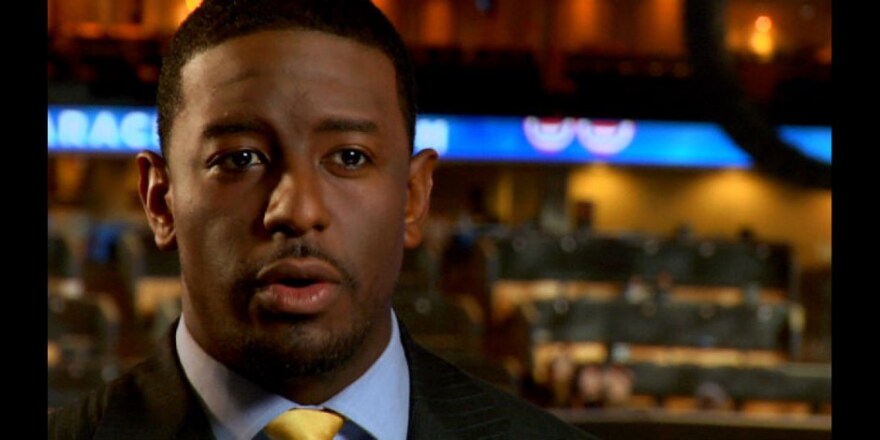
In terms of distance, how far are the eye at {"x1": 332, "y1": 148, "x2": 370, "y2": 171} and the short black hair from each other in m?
0.08

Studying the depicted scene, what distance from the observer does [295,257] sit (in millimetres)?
1023

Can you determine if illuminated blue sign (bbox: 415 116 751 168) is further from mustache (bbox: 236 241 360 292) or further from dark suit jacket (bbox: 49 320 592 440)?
mustache (bbox: 236 241 360 292)

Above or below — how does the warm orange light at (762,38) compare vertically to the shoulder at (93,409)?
above

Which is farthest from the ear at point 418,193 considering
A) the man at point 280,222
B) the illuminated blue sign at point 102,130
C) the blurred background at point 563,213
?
the illuminated blue sign at point 102,130

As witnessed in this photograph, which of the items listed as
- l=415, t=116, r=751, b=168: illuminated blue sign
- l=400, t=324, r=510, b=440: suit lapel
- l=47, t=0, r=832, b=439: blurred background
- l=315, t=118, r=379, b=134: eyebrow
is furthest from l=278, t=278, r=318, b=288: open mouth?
l=415, t=116, r=751, b=168: illuminated blue sign

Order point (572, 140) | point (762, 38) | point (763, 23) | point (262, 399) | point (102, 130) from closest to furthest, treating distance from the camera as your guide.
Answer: point (262, 399), point (102, 130), point (572, 140), point (762, 38), point (763, 23)

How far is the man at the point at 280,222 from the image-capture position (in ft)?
3.45

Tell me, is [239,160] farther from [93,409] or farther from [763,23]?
[763,23]

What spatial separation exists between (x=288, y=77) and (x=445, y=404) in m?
0.32

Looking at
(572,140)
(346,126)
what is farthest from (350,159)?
(572,140)

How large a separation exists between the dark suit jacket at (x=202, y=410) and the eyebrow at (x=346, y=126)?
253mm

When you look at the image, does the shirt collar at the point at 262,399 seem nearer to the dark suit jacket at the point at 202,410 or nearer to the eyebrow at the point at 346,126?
the dark suit jacket at the point at 202,410
